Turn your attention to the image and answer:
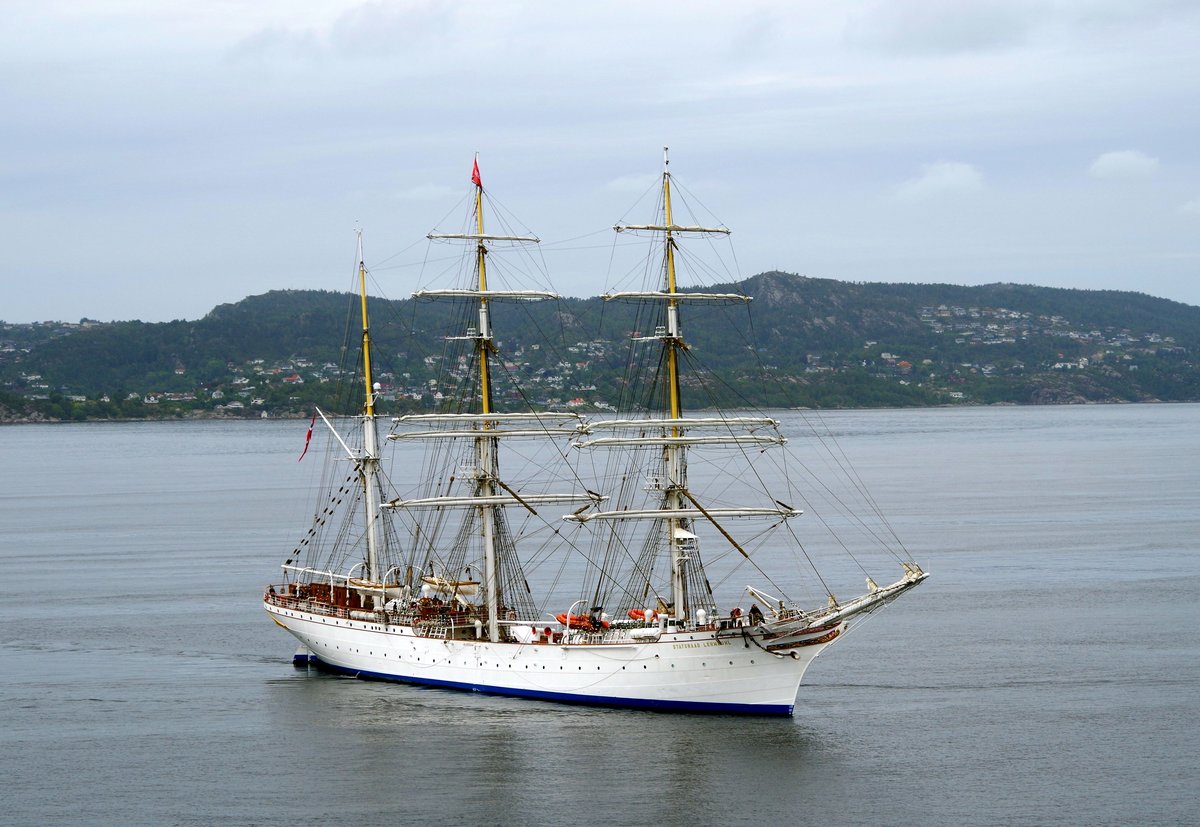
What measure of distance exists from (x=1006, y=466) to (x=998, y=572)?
93.8 metres

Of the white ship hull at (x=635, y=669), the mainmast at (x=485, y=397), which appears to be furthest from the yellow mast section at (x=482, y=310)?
the white ship hull at (x=635, y=669)

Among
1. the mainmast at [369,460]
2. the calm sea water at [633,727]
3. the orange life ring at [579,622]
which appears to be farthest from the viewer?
the mainmast at [369,460]

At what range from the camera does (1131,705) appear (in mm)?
55500

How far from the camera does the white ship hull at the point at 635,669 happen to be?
181ft

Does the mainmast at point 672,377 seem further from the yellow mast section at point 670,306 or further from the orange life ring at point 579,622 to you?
the orange life ring at point 579,622

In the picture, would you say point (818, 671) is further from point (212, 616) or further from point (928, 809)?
point (212, 616)

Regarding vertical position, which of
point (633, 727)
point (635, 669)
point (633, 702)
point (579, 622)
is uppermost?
point (579, 622)

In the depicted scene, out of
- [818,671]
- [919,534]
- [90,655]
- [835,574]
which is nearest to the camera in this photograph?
[818,671]

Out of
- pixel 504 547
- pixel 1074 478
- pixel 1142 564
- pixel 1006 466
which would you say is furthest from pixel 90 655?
pixel 1006 466

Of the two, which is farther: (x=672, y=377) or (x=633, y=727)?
(x=672, y=377)

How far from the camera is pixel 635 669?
56.2 metres

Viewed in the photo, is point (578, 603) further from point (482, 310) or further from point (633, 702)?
point (482, 310)

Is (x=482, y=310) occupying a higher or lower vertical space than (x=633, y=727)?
higher

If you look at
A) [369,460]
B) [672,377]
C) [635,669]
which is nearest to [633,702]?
[635,669]
